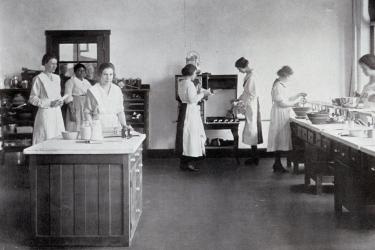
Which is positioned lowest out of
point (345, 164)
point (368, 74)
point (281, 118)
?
point (345, 164)

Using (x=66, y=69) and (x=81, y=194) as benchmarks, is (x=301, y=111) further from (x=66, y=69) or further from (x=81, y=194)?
(x=81, y=194)

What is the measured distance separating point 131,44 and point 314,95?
361 centimetres

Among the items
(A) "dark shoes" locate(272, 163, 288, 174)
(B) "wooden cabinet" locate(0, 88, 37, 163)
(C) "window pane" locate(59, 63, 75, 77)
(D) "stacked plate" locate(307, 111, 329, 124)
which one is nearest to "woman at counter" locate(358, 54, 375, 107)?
(D) "stacked plate" locate(307, 111, 329, 124)

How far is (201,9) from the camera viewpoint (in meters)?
9.76

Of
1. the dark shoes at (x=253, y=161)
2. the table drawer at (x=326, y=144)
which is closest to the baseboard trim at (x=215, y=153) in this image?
the dark shoes at (x=253, y=161)

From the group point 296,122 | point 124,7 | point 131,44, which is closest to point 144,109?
point 131,44

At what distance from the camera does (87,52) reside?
9.79m

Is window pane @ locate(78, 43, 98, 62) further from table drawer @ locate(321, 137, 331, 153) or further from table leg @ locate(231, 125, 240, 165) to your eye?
table drawer @ locate(321, 137, 331, 153)

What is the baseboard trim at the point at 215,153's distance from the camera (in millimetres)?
9719

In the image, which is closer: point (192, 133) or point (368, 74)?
point (368, 74)

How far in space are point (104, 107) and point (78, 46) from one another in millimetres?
4675

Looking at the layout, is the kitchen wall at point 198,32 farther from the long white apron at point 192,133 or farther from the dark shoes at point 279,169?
the dark shoes at point 279,169

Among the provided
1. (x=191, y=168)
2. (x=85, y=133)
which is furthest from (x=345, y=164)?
(x=191, y=168)

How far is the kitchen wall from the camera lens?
9.75 m
